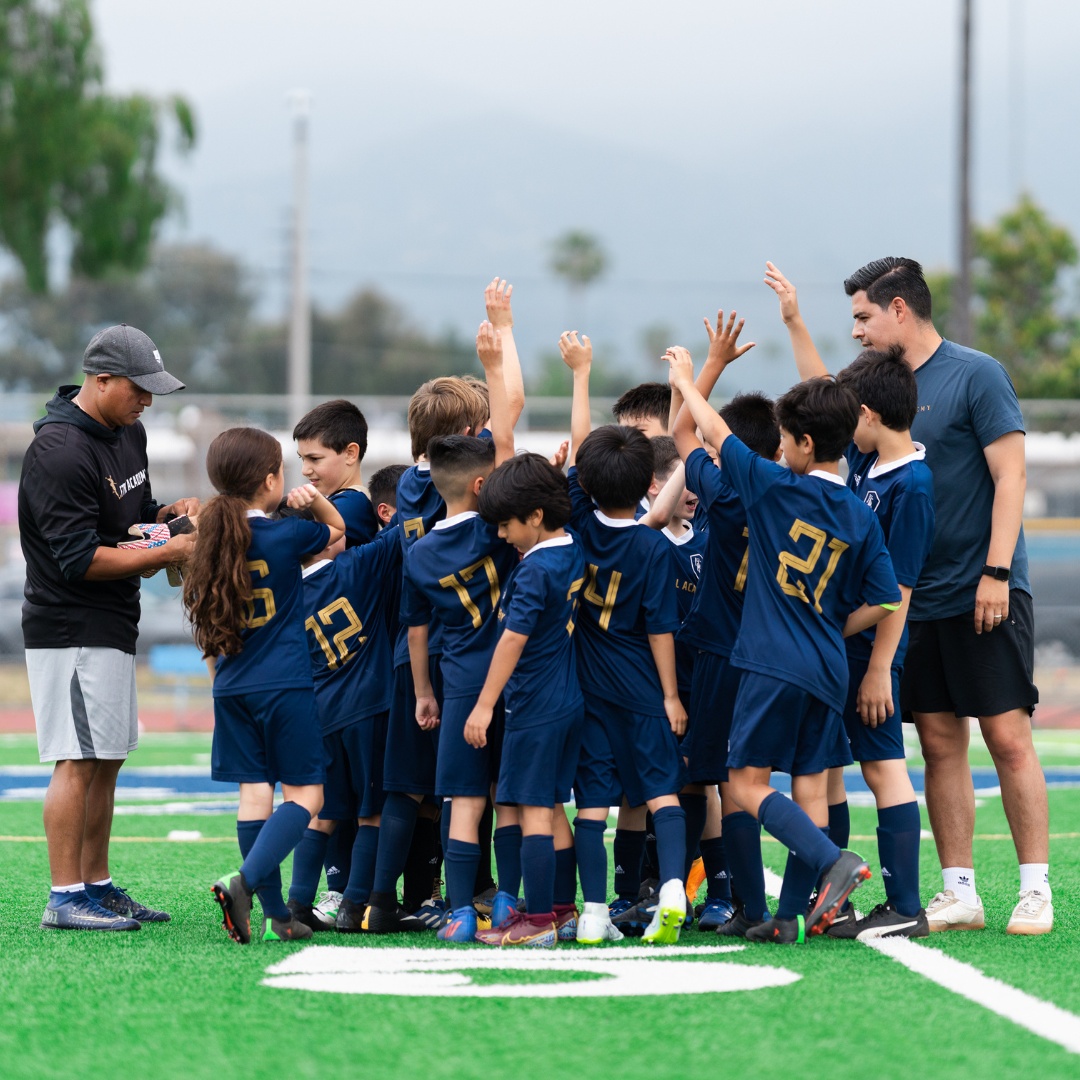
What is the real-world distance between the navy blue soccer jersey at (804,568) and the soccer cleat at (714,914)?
941 millimetres

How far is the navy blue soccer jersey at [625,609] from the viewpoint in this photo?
497 cm

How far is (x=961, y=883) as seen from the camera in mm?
5148

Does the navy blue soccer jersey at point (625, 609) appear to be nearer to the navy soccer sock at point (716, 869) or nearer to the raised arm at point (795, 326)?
the navy soccer sock at point (716, 869)

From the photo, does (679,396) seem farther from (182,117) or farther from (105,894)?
(182,117)

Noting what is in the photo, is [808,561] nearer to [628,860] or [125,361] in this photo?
[628,860]

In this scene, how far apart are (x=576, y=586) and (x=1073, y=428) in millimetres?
14467

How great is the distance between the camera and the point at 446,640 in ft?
16.6

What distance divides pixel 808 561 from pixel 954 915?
1.41m

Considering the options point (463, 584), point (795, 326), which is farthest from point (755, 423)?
point (463, 584)

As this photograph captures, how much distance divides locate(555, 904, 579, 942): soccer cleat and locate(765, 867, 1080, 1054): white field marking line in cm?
97

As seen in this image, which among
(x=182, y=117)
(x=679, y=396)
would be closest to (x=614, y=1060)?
(x=679, y=396)

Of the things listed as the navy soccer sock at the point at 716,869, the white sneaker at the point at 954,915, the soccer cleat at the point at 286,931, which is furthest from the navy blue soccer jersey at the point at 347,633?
the white sneaker at the point at 954,915

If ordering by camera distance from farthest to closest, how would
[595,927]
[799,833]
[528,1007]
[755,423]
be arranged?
[755,423] → [595,927] → [799,833] → [528,1007]

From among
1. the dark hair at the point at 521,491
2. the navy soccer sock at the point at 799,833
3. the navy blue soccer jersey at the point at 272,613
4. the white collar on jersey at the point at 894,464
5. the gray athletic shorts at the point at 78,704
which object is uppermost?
the white collar on jersey at the point at 894,464
